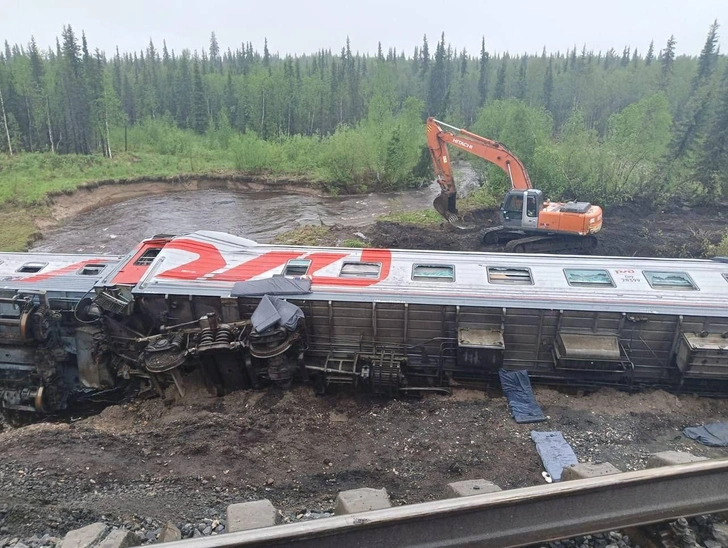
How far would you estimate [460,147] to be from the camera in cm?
2181

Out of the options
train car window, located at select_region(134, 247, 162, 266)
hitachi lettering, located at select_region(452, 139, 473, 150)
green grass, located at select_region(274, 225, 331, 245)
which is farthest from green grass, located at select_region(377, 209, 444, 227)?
train car window, located at select_region(134, 247, 162, 266)

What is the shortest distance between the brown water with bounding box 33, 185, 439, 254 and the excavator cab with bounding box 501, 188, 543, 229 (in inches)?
372

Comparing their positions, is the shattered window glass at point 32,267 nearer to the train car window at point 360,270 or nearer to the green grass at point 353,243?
the train car window at point 360,270

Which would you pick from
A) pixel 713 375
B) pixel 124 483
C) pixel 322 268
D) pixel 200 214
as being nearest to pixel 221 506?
pixel 124 483

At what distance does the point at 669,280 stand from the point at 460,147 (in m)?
12.4

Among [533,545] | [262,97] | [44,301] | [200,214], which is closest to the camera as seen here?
[533,545]

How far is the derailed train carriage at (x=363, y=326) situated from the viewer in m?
10.1

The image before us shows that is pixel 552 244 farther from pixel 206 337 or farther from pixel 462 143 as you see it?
pixel 206 337

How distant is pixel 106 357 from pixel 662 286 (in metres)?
12.0

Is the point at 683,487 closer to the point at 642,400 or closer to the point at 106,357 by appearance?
the point at 642,400

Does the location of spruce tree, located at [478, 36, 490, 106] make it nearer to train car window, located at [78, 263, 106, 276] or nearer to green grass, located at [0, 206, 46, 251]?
green grass, located at [0, 206, 46, 251]

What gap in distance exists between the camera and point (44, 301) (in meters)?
10.6

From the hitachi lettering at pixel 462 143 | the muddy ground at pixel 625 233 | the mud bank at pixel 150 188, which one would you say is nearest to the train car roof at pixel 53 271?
the muddy ground at pixel 625 233

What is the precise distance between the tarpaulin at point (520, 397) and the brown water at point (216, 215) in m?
17.9
